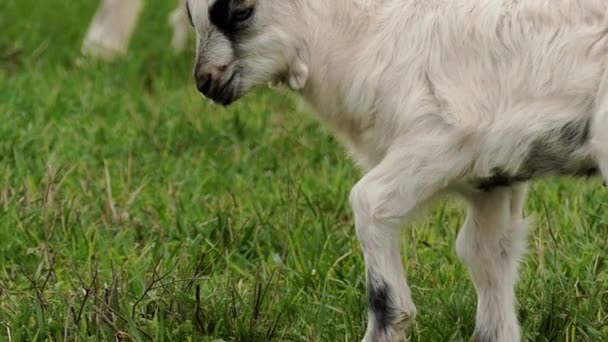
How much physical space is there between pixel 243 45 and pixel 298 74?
20 cm

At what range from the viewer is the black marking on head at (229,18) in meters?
4.73

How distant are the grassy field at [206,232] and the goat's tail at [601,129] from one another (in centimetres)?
81

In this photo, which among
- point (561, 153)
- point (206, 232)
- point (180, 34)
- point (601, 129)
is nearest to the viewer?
point (601, 129)

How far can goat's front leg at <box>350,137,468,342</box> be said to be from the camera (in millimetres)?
4418

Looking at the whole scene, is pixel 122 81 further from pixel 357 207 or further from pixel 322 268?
pixel 357 207

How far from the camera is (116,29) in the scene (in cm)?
966

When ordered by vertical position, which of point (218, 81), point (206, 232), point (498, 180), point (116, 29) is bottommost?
point (116, 29)

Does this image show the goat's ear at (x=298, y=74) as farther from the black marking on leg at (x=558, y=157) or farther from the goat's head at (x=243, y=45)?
the black marking on leg at (x=558, y=157)

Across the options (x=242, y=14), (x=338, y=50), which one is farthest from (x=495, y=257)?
(x=242, y=14)

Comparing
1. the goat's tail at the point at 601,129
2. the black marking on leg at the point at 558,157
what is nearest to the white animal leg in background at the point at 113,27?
the black marking on leg at the point at 558,157

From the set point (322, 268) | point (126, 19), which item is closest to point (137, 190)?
point (322, 268)

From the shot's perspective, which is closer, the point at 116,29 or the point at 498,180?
the point at 498,180

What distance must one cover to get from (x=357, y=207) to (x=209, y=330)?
79 cm

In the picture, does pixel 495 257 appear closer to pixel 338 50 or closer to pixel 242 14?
pixel 338 50
